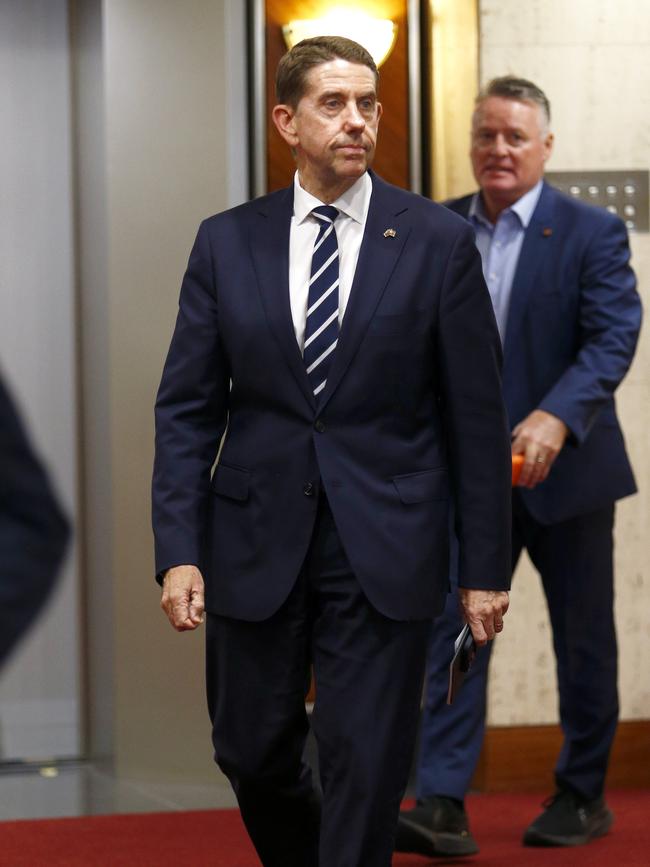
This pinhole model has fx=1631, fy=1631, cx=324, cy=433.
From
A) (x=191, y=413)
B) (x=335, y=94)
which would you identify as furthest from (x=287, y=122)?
(x=191, y=413)

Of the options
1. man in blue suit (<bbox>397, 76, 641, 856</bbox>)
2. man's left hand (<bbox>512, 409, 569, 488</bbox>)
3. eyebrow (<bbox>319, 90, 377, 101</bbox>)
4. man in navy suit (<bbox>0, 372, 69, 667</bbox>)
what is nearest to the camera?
man in navy suit (<bbox>0, 372, 69, 667</bbox>)

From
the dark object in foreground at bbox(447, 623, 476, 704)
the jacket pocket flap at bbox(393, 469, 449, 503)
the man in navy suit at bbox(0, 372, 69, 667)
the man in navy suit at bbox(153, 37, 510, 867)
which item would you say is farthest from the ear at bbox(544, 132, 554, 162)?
the man in navy suit at bbox(0, 372, 69, 667)

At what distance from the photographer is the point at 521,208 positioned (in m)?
3.92

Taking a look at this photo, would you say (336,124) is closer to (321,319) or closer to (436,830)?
(321,319)

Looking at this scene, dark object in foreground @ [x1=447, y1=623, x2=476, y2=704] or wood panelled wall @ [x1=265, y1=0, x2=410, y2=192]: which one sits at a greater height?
wood panelled wall @ [x1=265, y1=0, x2=410, y2=192]

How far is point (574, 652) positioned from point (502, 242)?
1017 mm

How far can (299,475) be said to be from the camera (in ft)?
9.07

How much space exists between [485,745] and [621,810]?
0.43 metres

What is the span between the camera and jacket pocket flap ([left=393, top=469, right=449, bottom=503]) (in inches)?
109

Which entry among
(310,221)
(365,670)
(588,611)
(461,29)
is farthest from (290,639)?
(461,29)

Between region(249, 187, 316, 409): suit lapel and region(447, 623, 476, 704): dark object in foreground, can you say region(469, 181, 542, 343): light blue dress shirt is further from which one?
region(447, 623, 476, 704): dark object in foreground

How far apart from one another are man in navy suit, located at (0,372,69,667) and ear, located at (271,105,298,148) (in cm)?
193

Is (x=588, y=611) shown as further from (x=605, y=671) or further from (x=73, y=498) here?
(x=73, y=498)

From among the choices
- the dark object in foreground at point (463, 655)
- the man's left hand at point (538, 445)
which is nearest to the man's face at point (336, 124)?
the dark object in foreground at point (463, 655)
